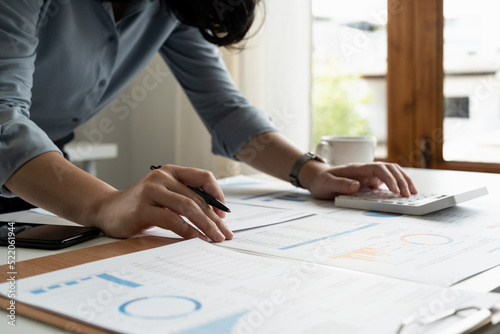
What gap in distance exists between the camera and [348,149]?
1273mm

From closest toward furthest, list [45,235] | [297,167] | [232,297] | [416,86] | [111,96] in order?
[232,297]
[45,235]
[297,167]
[111,96]
[416,86]

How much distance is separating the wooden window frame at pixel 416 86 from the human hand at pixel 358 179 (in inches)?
49.2

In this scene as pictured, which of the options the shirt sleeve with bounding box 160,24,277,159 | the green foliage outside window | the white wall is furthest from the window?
the shirt sleeve with bounding box 160,24,277,159

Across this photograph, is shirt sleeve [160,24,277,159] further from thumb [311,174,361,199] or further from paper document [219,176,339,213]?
thumb [311,174,361,199]

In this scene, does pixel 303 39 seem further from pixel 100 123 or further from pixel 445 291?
pixel 445 291

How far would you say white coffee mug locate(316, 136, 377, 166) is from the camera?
1270 mm

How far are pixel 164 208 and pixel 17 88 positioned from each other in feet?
1.03

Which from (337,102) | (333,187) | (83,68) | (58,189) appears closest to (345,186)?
(333,187)

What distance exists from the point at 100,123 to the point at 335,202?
191 cm

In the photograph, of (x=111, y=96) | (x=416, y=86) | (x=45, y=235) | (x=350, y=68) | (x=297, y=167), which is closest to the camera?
(x=45, y=235)

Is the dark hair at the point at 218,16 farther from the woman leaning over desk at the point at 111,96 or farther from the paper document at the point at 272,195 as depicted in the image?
the paper document at the point at 272,195

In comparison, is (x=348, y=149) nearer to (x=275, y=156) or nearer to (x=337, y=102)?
(x=275, y=156)

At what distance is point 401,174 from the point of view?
1.01 m

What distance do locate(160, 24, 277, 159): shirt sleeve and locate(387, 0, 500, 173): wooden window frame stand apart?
3.57 feet
